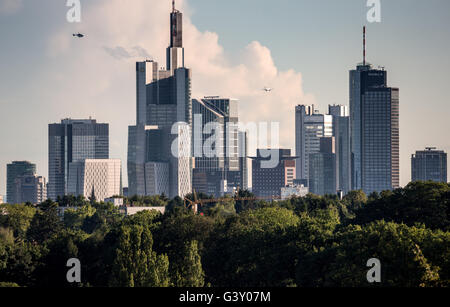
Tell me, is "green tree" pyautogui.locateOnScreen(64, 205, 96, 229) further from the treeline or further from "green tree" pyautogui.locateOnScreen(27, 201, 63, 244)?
the treeline

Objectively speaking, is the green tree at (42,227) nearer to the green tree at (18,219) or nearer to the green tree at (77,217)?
the green tree at (18,219)

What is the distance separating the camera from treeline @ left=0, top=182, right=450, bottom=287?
169 feet

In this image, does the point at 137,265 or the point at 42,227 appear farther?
the point at 42,227

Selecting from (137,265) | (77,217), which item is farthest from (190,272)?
(77,217)

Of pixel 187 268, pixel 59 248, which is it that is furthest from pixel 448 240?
pixel 59 248

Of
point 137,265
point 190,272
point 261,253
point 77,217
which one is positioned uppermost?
point 261,253

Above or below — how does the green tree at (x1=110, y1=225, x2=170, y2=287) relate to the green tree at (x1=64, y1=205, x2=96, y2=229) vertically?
above

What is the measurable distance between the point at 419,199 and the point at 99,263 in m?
28.5

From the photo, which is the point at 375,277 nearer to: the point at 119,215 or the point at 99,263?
the point at 99,263

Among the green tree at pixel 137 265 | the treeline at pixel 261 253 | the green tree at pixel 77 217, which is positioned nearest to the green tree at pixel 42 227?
the green tree at pixel 77 217

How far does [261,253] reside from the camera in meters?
67.9

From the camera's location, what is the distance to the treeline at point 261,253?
169 feet

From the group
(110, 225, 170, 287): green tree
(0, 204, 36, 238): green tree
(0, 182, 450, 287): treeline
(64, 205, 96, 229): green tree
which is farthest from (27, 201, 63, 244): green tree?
(110, 225, 170, 287): green tree

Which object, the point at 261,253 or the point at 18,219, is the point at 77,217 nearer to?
the point at 18,219
